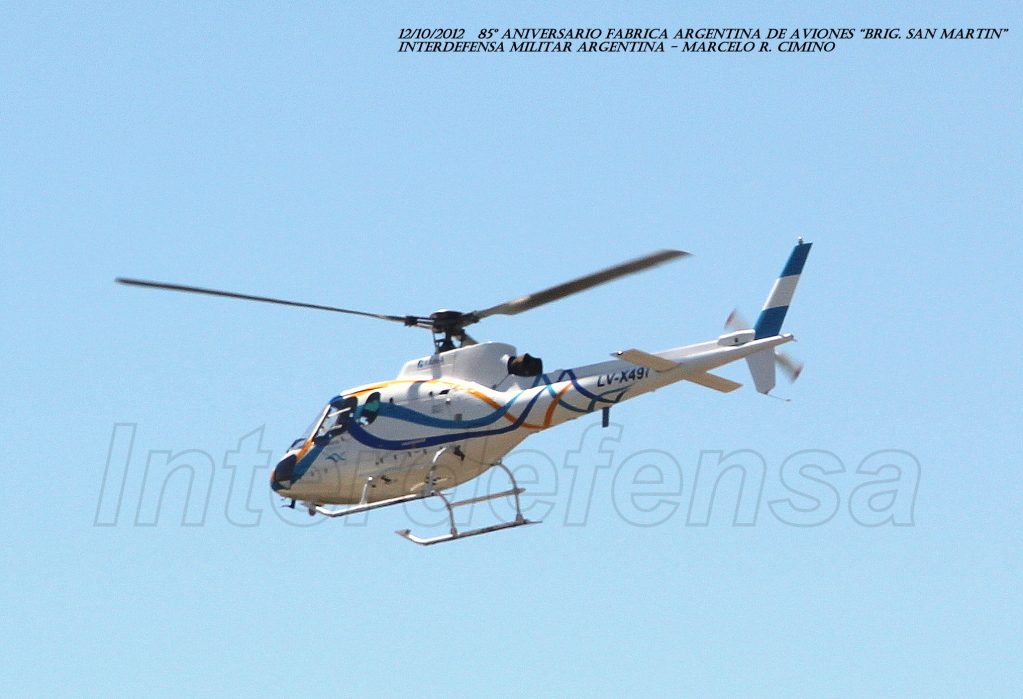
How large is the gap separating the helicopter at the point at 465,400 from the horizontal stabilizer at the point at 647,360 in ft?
0.06

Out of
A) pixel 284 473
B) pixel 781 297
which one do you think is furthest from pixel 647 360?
pixel 284 473

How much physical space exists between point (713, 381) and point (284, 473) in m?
7.10

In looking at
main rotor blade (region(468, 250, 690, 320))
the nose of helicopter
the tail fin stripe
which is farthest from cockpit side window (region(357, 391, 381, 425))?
the tail fin stripe

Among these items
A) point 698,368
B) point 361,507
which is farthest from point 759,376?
point 361,507

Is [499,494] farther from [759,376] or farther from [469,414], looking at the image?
[759,376]

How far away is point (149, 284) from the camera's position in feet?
78.7

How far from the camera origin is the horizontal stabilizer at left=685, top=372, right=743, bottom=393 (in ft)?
78.7

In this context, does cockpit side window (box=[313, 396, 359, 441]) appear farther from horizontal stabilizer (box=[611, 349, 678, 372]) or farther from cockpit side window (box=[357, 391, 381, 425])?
horizontal stabilizer (box=[611, 349, 678, 372])

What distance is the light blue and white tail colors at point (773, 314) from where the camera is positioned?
24031mm

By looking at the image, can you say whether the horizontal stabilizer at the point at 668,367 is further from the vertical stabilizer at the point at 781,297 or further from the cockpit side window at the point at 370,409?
the cockpit side window at the point at 370,409

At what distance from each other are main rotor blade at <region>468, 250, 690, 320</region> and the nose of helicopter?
12.6 ft

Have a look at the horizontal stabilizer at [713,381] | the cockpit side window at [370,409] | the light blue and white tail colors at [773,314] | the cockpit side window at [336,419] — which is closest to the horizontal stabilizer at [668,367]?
the horizontal stabilizer at [713,381]

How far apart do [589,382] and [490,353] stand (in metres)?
1.94

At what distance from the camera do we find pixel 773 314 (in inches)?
949
